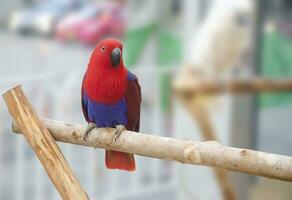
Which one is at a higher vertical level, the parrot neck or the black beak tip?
the black beak tip

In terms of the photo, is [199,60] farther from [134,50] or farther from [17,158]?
[17,158]

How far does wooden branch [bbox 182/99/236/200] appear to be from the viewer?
3.95 feet

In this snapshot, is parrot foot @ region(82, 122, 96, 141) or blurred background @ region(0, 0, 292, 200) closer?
parrot foot @ region(82, 122, 96, 141)

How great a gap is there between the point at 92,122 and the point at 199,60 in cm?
122

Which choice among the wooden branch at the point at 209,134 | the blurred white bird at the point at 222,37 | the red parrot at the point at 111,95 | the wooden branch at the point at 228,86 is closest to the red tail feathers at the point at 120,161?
the red parrot at the point at 111,95

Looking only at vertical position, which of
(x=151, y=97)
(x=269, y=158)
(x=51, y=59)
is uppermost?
(x=51, y=59)

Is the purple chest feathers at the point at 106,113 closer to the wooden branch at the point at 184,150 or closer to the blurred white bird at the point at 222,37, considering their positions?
the wooden branch at the point at 184,150

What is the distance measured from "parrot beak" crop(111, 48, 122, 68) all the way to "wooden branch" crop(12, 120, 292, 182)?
3.0 inches

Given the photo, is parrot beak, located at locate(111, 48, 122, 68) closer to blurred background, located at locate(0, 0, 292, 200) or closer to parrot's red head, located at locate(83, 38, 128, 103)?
parrot's red head, located at locate(83, 38, 128, 103)

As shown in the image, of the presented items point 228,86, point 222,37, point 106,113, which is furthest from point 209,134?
point 106,113

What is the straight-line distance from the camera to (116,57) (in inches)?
19.3

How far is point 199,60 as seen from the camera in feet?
5.85

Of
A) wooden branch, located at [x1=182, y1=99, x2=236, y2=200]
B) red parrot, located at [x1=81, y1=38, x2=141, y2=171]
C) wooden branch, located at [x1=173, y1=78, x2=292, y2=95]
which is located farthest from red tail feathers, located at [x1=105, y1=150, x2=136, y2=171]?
wooden branch, located at [x1=173, y1=78, x2=292, y2=95]

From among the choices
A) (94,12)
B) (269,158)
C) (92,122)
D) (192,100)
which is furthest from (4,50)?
(269,158)
